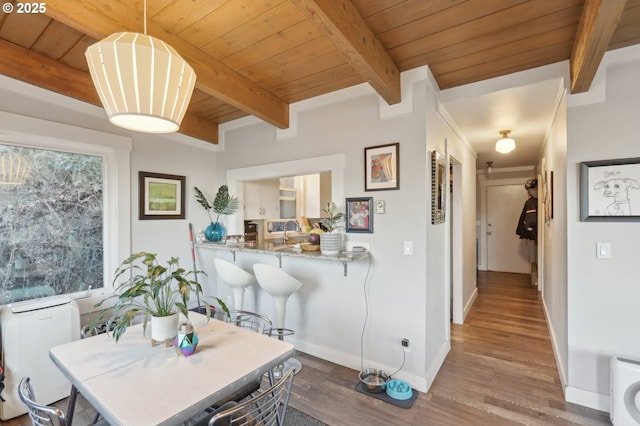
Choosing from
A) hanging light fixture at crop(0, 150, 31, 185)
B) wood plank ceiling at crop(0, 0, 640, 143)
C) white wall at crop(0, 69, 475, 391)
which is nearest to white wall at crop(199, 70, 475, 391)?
white wall at crop(0, 69, 475, 391)

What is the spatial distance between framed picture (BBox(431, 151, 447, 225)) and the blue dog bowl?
4.23 ft

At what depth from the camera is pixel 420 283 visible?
7.70 ft

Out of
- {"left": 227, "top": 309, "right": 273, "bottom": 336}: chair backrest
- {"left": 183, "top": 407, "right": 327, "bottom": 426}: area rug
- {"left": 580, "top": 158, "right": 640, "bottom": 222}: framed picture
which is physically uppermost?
{"left": 580, "top": 158, "right": 640, "bottom": 222}: framed picture

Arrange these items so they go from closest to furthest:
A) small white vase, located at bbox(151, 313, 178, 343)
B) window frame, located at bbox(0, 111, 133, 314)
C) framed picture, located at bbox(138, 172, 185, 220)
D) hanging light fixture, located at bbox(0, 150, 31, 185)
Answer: small white vase, located at bbox(151, 313, 178, 343) < hanging light fixture, located at bbox(0, 150, 31, 185) < window frame, located at bbox(0, 111, 133, 314) < framed picture, located at bbox(138, 172, 185, 220)

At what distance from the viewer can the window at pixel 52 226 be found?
2.36m

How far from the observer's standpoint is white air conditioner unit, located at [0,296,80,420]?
205 centimetres

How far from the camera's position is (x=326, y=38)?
1720 millimetres

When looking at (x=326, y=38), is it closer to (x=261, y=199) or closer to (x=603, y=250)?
(x=603, y=250)

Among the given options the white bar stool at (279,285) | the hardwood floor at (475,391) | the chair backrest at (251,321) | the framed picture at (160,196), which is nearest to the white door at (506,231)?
the hardwood floor at (475,391)

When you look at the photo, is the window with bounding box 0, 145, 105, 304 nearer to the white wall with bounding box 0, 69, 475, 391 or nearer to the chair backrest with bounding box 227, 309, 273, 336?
the white wall with bounding box 0, 69, 475, 391

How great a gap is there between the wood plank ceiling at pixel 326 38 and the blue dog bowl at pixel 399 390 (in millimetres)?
2204

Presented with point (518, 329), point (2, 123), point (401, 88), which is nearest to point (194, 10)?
point (401, 88)

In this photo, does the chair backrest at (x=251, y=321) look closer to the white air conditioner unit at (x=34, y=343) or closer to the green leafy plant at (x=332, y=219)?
the green leafy plant at (x=332, y=219)

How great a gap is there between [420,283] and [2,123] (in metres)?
3.41
